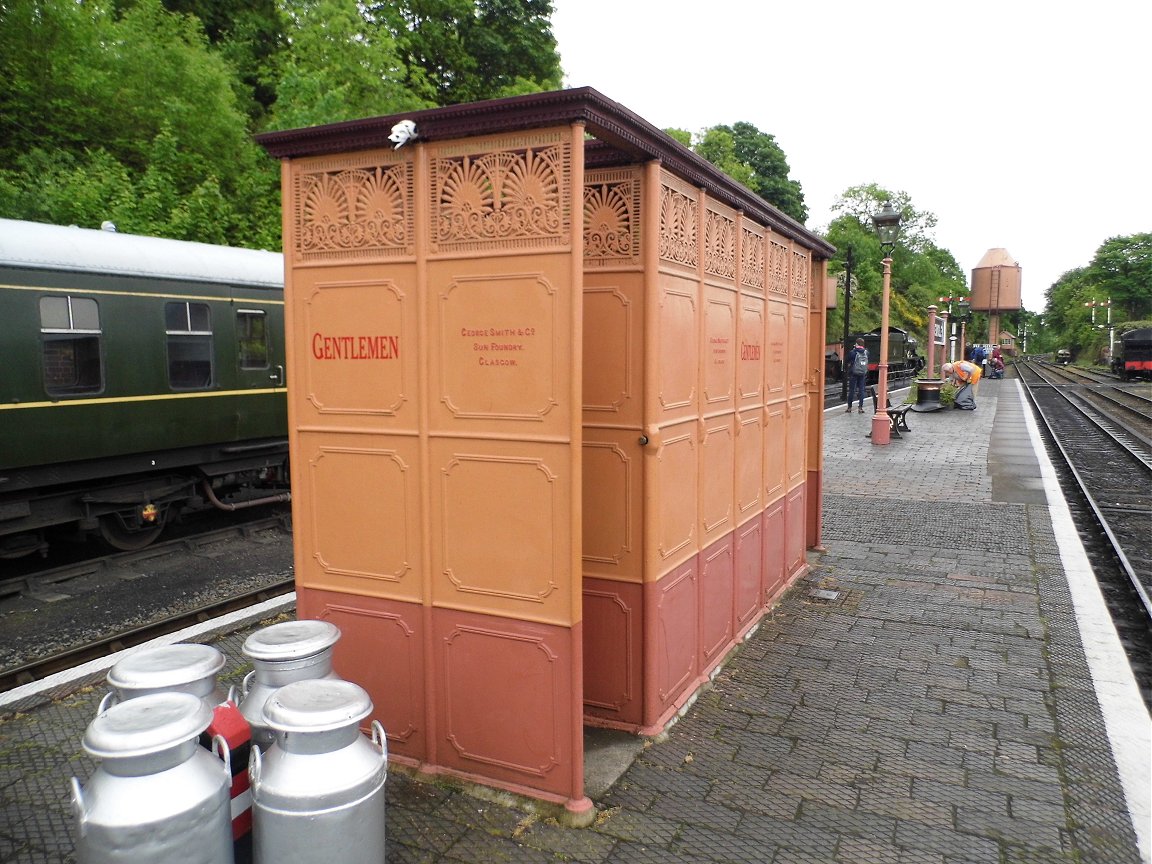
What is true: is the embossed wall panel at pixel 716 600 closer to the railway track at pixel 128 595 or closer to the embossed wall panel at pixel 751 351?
the embossed wall panel at pixel 751 351

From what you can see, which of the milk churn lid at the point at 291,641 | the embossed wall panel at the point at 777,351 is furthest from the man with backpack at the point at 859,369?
the milk churn lid at the point at 291,641

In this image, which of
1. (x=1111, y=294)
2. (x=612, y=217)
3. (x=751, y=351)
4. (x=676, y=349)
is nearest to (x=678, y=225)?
(x=612, y=217)

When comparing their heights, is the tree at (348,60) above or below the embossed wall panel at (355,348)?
above

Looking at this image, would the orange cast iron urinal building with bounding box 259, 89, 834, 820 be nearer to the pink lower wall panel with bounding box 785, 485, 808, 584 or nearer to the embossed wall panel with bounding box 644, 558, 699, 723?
the embossed wall panel with bounding box 644, 558, 699, 723

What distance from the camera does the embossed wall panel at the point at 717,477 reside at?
215 inches

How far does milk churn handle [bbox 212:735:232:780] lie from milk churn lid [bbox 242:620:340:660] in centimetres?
40

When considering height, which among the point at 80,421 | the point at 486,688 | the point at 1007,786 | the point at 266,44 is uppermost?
the point at 266,44

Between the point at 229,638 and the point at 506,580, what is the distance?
356 centimetres

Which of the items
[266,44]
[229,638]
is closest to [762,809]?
[229,638]

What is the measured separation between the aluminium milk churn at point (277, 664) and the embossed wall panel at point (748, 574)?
3.45 m

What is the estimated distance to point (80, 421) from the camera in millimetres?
8453

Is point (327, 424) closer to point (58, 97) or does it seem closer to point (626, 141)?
point (626, 141)

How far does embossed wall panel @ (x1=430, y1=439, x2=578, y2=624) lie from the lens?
3953 millimetres

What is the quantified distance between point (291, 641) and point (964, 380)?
2814cm
